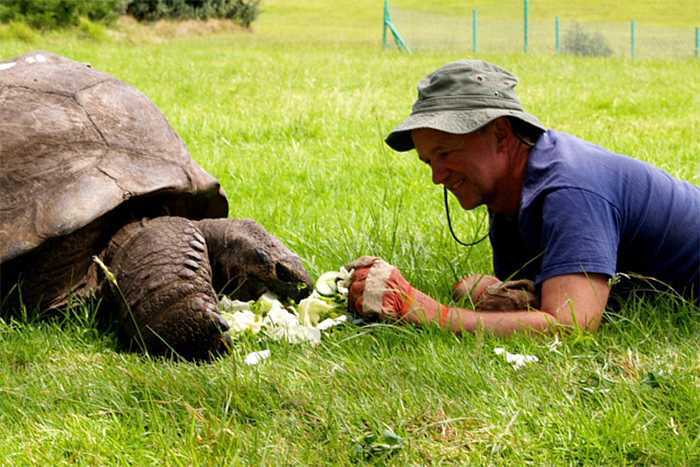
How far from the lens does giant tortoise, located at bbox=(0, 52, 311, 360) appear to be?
3.69 metres

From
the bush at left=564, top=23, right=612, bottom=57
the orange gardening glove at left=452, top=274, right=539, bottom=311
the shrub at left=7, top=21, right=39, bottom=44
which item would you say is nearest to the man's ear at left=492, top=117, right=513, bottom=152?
the orange gardening glove at left=452, top=274, right=539, bottom=311

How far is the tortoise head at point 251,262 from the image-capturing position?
4016 millimetres

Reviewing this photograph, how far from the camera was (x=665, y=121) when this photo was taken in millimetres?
9961

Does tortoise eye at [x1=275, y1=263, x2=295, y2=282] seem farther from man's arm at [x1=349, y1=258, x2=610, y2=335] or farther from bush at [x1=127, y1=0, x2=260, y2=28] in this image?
bush at [x1=127, y1=0, x2=260, y2=28]

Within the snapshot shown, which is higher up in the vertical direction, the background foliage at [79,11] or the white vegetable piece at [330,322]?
the white vegetable piece at [330,322]

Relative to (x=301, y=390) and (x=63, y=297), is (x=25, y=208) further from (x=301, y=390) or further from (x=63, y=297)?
(x=301, y=390)

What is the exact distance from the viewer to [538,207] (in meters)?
3.50

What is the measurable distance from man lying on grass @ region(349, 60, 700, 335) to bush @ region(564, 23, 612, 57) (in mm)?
24871

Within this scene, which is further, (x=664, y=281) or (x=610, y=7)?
(x=610, y=7)

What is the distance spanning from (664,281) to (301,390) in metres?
1.46

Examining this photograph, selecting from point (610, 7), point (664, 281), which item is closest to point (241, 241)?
point (664, 281)

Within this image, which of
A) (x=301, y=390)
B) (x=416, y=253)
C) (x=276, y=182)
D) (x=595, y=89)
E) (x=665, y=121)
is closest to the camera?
(x=301, y=390)

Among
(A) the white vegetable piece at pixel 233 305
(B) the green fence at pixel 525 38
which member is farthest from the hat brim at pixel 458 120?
(B) the green fence at pixel 525 38

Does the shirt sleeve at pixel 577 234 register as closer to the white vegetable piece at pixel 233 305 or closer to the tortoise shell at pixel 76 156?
the white vegetable piece at pixel 233 305
